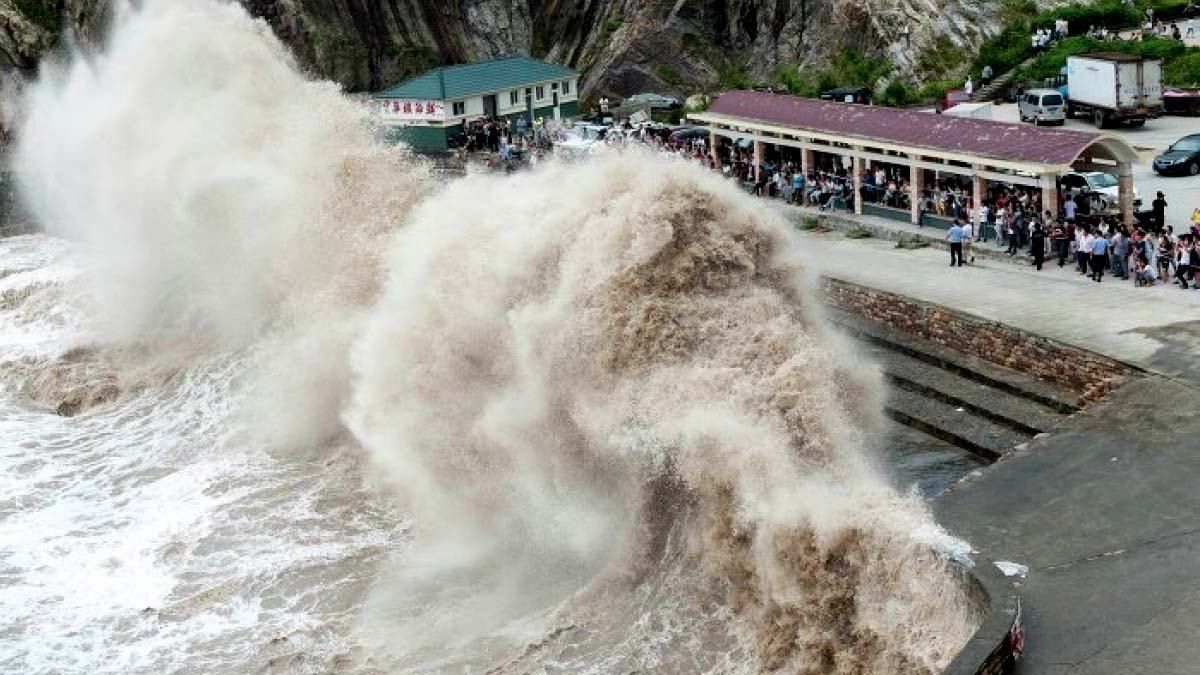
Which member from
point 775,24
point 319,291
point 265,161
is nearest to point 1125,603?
point 319,291

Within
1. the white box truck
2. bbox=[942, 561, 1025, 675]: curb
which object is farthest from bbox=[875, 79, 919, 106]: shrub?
bbox=[942, 561, 1025, 675]: curb

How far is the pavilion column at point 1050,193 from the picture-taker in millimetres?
23750

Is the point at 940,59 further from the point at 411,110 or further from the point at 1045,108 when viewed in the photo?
the point at 411,110

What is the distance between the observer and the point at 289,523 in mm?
17938

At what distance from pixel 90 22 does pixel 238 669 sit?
40551mm

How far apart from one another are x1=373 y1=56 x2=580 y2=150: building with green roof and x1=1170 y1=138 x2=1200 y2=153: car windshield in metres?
18.3

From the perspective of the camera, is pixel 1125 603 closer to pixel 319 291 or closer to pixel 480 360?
pixel 480 360

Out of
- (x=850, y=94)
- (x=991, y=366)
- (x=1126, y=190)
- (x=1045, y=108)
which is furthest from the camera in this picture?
(x=850, y=94)

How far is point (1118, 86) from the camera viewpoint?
33.7 metres

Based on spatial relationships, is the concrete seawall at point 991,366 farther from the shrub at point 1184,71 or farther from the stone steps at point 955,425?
the shrub at point 1184,71

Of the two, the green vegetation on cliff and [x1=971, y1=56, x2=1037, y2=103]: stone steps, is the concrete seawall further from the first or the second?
the green vegetation on cliff

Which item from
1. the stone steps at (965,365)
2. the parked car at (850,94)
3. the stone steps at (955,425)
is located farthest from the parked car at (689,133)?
the stone steps at (955,425)

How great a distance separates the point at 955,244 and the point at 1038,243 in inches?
59.6

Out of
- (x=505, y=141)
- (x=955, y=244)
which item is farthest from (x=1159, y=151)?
(x=505, y=141)
